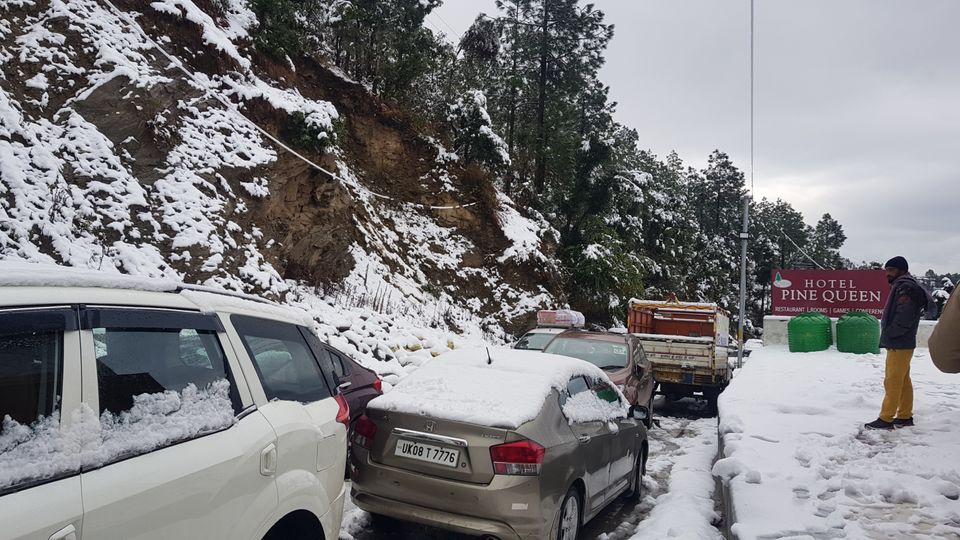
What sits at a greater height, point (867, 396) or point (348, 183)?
point (348, 183)

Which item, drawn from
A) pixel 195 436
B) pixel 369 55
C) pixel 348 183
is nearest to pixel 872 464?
pixel 195 436

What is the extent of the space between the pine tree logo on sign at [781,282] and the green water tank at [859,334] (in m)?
3.28

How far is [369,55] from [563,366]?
19184 millimetres

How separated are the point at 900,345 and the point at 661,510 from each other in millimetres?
3189

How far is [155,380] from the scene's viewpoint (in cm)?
233

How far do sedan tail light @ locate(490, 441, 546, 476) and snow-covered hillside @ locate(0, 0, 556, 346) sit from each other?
7.09 metres

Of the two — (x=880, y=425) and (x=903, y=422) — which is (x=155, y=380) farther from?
(x=903, y=422)

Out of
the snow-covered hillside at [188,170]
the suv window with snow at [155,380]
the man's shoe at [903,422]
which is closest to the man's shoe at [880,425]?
the man's shoe at [903,422]

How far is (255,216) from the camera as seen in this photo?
1205cm

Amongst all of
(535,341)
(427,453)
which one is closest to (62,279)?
(427,453)

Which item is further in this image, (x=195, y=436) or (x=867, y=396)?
(x=867, y=396)

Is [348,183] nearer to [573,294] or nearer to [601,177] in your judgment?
[573,294]

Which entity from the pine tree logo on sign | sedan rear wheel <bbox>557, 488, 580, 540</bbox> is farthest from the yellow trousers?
the pine tree logo on sign

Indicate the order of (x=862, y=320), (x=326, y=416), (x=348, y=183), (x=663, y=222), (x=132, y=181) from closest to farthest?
(x=326, y=416)
(x=132, y=181)
(x=862, y=320)
(x=348, y=183)
(x=663, y=222)
